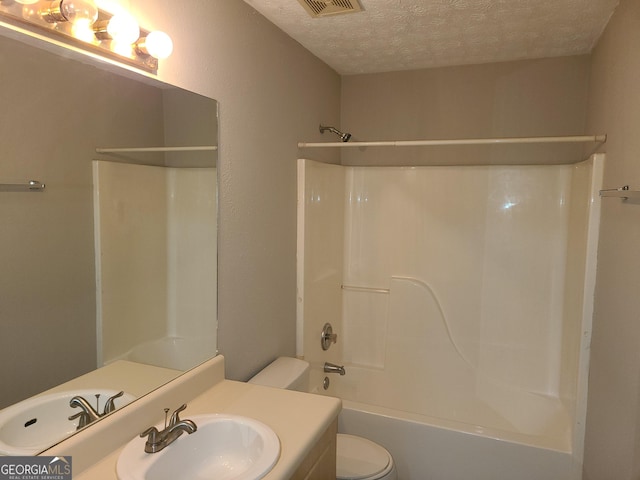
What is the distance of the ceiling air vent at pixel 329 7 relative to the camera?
1.81m

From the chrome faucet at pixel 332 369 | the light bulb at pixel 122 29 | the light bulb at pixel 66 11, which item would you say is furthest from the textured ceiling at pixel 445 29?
the chrome faucet at pixel 332 369

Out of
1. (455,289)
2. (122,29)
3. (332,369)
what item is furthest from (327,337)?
(122,29)

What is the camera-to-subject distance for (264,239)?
6.86 ft

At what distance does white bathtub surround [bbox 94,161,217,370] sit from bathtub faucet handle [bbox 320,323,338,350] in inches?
44.2

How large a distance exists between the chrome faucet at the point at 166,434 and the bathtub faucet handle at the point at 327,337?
1535 millimetres

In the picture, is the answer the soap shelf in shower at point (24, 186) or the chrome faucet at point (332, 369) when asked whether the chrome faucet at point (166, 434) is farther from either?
the chrome faucet at point (332, 369)

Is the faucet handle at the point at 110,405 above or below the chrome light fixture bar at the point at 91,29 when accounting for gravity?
below

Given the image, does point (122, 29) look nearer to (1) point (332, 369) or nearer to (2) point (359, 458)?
(2) point (359, 458)

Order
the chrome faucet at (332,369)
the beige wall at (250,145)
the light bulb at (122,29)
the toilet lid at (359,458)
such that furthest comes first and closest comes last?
the chrome faucet at (332,369) < the toilet lid at (359,458) < the beige wall at (250,145) < the light bulb at (122,29)

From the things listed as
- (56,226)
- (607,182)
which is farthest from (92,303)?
(607,182)

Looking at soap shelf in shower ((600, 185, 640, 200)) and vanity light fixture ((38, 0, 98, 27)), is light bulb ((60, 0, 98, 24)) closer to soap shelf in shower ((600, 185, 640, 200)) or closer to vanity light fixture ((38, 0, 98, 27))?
vanity light fixture ((38, 0, 98, 27))

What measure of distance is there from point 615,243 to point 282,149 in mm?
1506

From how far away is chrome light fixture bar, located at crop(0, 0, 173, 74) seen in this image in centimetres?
103

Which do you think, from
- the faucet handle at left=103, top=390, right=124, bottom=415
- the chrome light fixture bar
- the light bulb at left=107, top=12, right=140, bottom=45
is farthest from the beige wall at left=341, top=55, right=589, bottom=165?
the faucet handle at left=103, top=390, right=124, bottom=415
